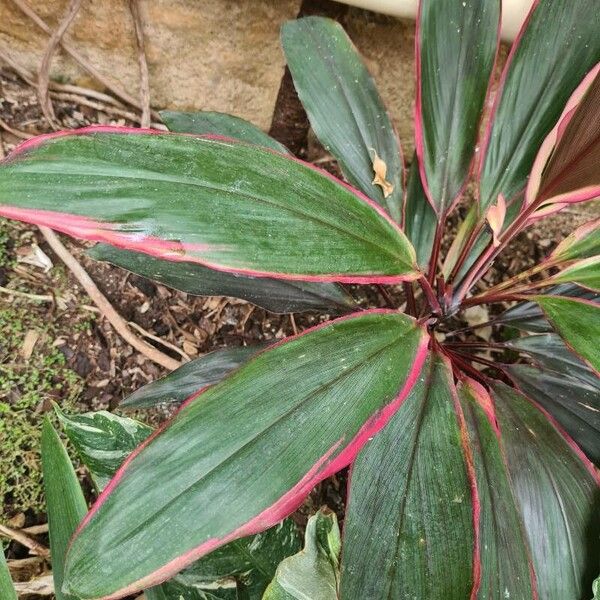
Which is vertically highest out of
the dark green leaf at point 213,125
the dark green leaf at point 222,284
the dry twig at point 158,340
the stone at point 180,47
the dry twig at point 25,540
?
the stone at point 180,47

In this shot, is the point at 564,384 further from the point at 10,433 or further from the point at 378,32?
the point at 10,433

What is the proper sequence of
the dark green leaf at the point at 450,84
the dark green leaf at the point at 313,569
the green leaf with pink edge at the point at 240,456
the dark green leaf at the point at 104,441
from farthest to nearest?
1. the dark green leaf at the point at 450,84
2. the dark green leaf at the point at 104,441
3. the dark green leaf at the point at 313,569
4. the green leaf with pink edge at the point at 240,456

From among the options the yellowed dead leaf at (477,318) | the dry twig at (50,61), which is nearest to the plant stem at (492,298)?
the yellowed dead leaf at (477,318)

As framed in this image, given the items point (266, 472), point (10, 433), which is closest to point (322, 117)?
point (266, 472)

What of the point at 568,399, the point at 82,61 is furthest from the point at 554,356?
the point at 82,61

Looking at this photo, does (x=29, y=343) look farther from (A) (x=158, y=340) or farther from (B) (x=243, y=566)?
(B) (x=243, y=566)

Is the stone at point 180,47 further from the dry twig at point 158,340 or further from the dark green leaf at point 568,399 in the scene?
the dark green leaf at point 568,399

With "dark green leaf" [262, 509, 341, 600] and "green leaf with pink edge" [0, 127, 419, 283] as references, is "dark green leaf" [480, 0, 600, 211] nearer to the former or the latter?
"green leaf with pink edge" [0, 127, 419, 283]
